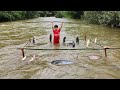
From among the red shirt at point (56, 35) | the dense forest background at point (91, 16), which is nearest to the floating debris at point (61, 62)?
the red shirt at point (56, 35)

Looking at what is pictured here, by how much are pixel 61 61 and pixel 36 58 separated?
1635 mm

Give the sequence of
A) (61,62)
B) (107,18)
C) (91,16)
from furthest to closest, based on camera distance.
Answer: (91,16) → (107,18) → (61,62)

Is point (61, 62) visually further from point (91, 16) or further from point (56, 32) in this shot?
point (91, 16)

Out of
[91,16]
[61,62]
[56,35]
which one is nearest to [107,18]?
[91,16]

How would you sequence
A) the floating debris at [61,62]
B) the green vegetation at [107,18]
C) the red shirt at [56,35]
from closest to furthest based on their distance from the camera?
1. the floating debris at [61,62]
2. the red shirt at [56,35]
3. the green vegetation at [107,18]

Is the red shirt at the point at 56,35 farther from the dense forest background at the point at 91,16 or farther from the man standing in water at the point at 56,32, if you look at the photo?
the dense forest background at the point at 91,16

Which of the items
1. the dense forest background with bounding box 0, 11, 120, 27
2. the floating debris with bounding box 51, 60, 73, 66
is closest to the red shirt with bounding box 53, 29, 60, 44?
the floating debris with bounding box 51, 60, 73, 66

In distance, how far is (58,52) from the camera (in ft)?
56.7

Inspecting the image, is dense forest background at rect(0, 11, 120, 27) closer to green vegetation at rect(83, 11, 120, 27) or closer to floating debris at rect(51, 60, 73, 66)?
green vegetation at rect(83, 11, 120, 27)
